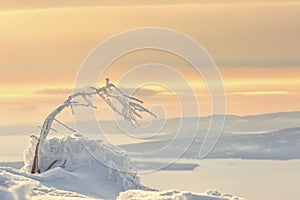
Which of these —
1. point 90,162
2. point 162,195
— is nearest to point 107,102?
point 90,162

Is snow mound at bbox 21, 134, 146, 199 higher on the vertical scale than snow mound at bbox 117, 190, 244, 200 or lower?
higher

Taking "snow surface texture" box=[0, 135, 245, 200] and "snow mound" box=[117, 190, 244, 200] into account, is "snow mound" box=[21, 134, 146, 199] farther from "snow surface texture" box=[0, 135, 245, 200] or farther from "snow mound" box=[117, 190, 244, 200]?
"snow mound" box=[117, 190, 244, 200]

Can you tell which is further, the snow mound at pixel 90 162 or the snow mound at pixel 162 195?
the snow mound at pixel 90 162

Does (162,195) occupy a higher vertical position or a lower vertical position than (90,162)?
lower

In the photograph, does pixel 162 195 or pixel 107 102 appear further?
pixel 107 102

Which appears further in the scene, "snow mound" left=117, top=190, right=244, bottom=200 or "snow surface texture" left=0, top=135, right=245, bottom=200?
"snow surface texture" left=0, top=135, right=245, bottom=200

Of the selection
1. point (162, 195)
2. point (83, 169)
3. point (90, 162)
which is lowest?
point (162, 195)

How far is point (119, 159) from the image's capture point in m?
30.9

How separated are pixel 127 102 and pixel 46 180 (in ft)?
27.7

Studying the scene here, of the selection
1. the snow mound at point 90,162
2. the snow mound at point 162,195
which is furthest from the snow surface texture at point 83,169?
the snow mound at point 162,195

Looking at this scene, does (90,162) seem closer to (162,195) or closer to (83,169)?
(83,169)

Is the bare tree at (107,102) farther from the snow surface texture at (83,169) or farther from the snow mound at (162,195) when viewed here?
the snow mound at (162,195)

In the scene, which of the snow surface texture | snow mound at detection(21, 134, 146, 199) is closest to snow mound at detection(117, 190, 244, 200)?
the snow surface texture

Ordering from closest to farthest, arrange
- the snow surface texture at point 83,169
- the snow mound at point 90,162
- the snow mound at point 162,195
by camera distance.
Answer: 1. the snow mound at point 162,195
2. the snow surface texture at point 83,169
3. the snow mound at point 90,162
